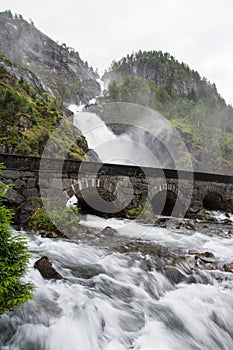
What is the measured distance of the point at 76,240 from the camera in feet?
30.0

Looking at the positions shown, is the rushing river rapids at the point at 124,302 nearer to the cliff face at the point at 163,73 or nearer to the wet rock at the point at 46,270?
the wet rock at the point at 46,270

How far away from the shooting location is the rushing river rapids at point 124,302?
12.8 feet

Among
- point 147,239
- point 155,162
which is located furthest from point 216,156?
point 147,239

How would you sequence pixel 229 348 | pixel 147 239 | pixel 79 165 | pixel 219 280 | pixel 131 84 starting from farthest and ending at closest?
1. pixel 131 84
2. pixel 79 165
3. pixel 147 239
4. pixel 219 280
5. pixel 229 348

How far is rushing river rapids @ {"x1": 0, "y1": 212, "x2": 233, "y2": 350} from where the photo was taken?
154 inches

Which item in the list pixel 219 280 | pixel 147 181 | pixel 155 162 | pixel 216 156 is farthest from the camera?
pixel 216 156

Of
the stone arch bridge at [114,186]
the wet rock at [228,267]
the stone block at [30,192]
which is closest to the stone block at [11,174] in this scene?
the stone arch bridge at [114,186]

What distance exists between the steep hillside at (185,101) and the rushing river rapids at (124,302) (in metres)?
51.7

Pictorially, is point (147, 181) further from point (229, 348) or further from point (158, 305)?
point (229, 348)

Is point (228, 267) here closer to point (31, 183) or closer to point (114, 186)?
point (114, 186)

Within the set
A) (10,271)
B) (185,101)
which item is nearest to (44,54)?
(185,101)

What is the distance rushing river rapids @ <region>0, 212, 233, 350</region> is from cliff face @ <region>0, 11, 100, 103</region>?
91125 millimetres

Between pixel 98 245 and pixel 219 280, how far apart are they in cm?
382

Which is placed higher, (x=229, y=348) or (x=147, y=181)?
(x=147, y=181)
